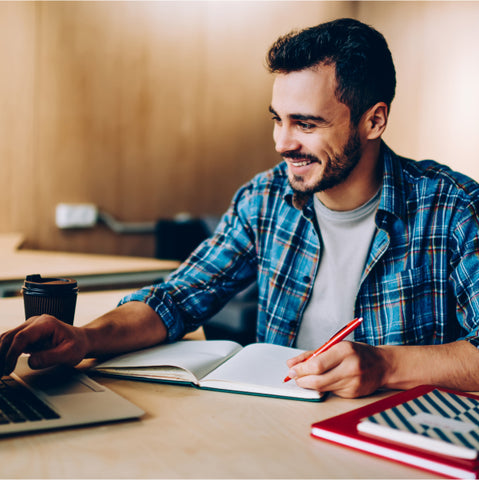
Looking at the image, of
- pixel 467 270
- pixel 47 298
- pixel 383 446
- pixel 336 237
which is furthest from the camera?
pixel 336 237

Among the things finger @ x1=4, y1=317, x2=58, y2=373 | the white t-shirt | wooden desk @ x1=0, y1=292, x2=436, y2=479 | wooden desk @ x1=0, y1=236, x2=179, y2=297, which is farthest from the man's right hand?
wooden desk @ x1=0, y1=236, x2=179, y2=297

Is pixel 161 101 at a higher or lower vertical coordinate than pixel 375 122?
higher

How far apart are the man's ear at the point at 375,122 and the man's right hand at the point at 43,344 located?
80cm

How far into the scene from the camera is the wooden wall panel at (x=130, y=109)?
2.85 meters

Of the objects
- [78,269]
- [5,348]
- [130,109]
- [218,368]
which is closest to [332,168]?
[218,368]

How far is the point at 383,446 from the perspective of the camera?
632mm

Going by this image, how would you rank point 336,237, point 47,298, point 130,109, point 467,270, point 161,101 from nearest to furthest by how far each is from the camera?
point 47,298 → point 467,270 → point 336,237 → point 130,109 → point 161,101

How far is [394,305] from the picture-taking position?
125 cm

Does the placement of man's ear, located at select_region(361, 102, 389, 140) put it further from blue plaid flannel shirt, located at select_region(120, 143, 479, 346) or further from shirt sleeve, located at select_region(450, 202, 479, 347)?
shirt sleeve, located at select_region(450, 202, 479, 347)

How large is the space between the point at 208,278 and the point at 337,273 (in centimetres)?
30

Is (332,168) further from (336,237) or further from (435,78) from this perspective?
(435,78)

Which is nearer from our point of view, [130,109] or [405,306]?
[405,306]

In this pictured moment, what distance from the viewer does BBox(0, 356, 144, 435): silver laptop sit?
0.68 meters

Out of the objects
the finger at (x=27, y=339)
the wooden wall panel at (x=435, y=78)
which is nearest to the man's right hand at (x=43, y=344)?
the finger at (x=27, y=339)
